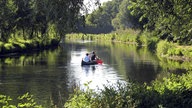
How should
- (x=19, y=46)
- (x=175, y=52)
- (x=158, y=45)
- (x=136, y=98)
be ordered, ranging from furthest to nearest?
1. (x=158, y=45)
2. (x=19, y=46)
3. (x=175, y=52)
4. (x=136, y=98)

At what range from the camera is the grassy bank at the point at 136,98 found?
12355mm

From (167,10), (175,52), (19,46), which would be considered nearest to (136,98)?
(167,10)

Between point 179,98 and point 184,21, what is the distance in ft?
27.3

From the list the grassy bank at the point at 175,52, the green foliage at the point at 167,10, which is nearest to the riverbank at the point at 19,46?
the grassy bank at the point at 175,52

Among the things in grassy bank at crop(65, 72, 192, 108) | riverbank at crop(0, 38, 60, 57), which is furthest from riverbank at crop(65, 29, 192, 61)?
riverbank at crop(0, 38, 60, 57)

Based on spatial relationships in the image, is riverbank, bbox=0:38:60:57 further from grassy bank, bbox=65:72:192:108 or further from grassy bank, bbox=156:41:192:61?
grassy bank, bbox=65:72:192:108

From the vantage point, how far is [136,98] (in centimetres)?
1313

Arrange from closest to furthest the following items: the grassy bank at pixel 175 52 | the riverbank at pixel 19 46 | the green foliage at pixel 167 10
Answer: the green foliage at pixel 167 10 → the grassy bank at pixel 175 52 → the riverbank at pixel 19 46

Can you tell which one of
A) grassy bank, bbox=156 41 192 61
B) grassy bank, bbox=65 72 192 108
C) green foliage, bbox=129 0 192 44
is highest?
green foliage, bbox=129 0 192 44

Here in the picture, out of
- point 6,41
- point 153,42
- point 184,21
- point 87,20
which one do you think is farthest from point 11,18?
point 87,20

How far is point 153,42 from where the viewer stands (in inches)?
3378

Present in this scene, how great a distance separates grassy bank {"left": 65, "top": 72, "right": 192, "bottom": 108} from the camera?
12.4 meters

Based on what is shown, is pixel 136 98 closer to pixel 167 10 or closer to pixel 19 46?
pixel 167 10

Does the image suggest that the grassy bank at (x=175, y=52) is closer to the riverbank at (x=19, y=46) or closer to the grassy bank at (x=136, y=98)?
the riverbank at (x=19, y=46)
